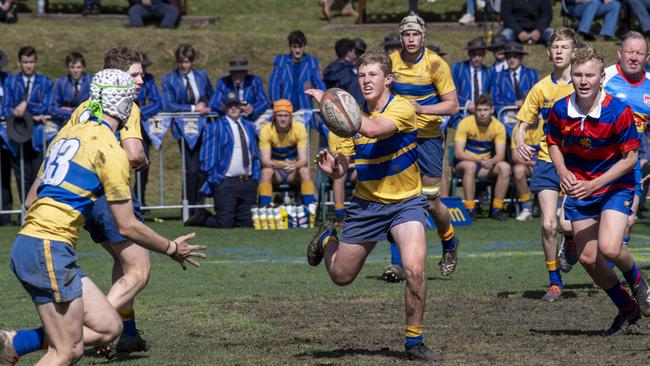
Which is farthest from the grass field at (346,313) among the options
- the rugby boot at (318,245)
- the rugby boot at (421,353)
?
the rugby boot at (318,245)

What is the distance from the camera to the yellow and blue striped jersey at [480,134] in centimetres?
1689

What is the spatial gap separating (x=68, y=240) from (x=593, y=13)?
19.9m

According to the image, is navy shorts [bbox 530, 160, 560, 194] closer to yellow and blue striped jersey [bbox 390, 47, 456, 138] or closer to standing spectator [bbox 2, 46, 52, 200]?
yellow and blue striped jersey [bbox 390, 47, 456, 138]

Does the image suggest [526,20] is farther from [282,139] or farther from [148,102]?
[148,102]

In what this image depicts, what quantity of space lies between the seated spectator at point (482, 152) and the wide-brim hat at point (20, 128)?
5816 mm

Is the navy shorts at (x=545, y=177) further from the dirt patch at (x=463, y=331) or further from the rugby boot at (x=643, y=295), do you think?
the rugby boot at (x=643, y=295)

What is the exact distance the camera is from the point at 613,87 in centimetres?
995

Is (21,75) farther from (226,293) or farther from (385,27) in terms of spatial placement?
(385,27)

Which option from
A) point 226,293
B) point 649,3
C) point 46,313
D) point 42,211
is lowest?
point 226,293

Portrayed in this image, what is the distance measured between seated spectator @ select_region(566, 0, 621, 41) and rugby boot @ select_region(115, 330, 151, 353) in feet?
59.7

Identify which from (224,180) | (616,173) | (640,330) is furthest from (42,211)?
(224,180)

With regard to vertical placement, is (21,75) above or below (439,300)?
above

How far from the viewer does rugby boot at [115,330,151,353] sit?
311 inches

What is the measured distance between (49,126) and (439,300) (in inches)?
306
